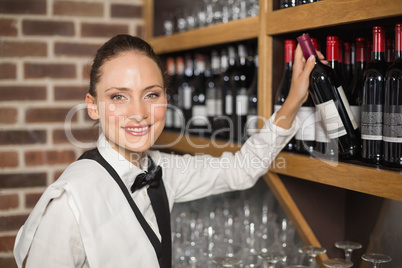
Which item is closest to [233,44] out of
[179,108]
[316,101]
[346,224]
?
[179,108]

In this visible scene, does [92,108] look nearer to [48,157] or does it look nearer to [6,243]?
[48,157]

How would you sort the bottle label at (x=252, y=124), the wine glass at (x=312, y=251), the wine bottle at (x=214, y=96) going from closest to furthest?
the wine glass at (x=312, y=251)
the bottle label at (x=252, y=124)
the wine bottle at (x=214, y=96)

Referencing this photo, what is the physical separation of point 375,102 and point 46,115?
134 cm

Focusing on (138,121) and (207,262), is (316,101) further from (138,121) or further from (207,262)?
(207,262)

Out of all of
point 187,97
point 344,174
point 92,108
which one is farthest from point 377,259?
point 187,97

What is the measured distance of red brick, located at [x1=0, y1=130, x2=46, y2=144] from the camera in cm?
183

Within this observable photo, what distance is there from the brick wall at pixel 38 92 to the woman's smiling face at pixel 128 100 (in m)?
0.69

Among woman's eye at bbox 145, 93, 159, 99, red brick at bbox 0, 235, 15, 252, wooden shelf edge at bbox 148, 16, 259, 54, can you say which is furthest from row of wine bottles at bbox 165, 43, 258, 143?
red brick at bbox 0, 235, 15, 252

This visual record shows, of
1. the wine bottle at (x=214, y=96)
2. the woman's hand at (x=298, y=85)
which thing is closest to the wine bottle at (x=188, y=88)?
the wine bottle at (x=214, y=96)

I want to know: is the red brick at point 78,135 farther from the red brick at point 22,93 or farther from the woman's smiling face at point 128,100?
the woman's smiling face at point 128,100

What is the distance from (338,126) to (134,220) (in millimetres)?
549

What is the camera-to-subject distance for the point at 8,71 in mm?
1823

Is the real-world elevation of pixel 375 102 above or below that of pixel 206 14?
below
